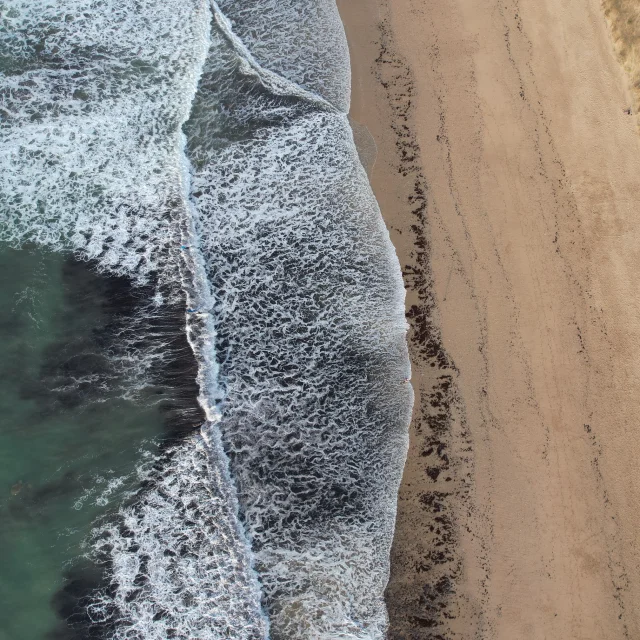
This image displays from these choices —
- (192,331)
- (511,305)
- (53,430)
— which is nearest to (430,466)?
(511,305)

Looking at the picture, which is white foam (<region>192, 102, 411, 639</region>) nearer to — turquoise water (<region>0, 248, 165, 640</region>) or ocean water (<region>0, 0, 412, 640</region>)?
ocean water (<region>0, 0, 412, 640</region>)

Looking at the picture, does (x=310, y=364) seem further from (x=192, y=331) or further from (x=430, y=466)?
(x=430, y=466)

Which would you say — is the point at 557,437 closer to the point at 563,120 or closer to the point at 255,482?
the point at 255,482

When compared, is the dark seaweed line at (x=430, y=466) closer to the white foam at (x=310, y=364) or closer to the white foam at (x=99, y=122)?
the white foam at (x=310, y=364)

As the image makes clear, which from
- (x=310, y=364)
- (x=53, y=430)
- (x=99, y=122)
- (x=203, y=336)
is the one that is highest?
(x=99, y=122)

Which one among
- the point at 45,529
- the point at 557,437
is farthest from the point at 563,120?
the point at 45,529

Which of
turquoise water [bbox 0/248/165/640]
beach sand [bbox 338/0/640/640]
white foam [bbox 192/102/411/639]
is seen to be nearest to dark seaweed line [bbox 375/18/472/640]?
beach sand [bbox 338/0/640/640]
